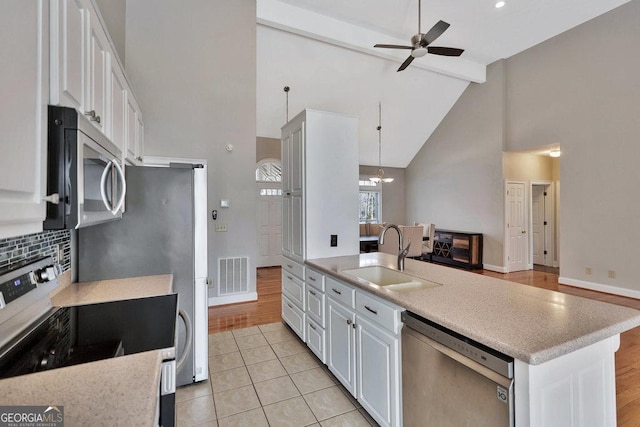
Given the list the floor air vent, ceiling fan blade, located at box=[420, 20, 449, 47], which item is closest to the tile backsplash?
the floor air vent

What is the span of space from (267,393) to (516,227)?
20.0ft

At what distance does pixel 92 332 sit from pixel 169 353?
0.47 meters

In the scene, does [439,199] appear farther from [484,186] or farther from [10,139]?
[10,139]

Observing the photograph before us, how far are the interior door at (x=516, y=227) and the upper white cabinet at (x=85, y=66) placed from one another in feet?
21.5

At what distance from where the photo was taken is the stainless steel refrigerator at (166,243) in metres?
1.99

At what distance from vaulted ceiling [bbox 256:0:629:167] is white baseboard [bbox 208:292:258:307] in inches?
143

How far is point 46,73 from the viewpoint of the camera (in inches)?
37.3

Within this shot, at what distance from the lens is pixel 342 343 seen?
6.89 feet

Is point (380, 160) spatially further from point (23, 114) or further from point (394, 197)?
point (23, 114)

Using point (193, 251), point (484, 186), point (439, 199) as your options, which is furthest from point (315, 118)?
point (439, 199)

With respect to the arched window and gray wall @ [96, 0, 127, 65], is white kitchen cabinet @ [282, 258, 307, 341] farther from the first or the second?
the arched window

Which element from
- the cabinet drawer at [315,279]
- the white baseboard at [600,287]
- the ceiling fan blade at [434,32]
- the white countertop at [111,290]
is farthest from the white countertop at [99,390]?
the white baseboard at [600,287]

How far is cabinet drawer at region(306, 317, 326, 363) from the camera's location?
7.92 feet

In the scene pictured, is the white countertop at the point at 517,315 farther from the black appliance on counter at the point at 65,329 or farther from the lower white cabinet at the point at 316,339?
the black appliance on counter at the point at 65,329
